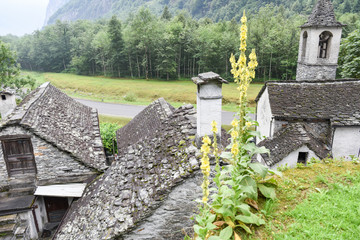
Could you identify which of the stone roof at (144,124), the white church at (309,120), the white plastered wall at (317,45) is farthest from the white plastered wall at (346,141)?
the stone roof at (144,124)

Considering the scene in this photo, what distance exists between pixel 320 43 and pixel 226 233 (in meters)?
21.7

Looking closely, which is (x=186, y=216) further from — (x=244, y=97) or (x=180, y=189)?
(x=244, y=97)

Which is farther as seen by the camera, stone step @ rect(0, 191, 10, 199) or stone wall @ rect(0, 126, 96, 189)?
stone step @ rect(0, 191, 10, 199)

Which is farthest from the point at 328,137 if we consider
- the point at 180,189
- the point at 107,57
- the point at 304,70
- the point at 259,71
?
the point at 107,57

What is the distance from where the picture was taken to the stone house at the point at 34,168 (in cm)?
1081

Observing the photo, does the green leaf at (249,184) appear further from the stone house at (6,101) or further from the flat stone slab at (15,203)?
the stone house at (6,101)

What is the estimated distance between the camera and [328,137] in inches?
608

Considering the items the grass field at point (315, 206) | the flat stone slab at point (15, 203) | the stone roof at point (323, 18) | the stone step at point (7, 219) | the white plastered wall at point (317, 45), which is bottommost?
the stone step at point (7, 219)

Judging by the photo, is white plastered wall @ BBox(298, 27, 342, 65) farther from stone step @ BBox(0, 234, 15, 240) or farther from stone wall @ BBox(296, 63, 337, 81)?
stone step @ BBox(0, 234, 15, 240)

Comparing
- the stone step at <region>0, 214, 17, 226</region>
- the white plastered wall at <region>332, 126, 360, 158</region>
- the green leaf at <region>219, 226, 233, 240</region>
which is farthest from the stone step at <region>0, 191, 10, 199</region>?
the white plastered wall at <region>332, 126, 360, 158</region>

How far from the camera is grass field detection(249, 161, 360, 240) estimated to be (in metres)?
3.85

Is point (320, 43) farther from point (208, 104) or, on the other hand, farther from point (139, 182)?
point (139, 182)

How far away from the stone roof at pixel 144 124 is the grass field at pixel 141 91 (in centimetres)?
2559

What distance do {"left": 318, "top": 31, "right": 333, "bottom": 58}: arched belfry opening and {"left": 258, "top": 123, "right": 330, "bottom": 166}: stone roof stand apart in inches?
331
